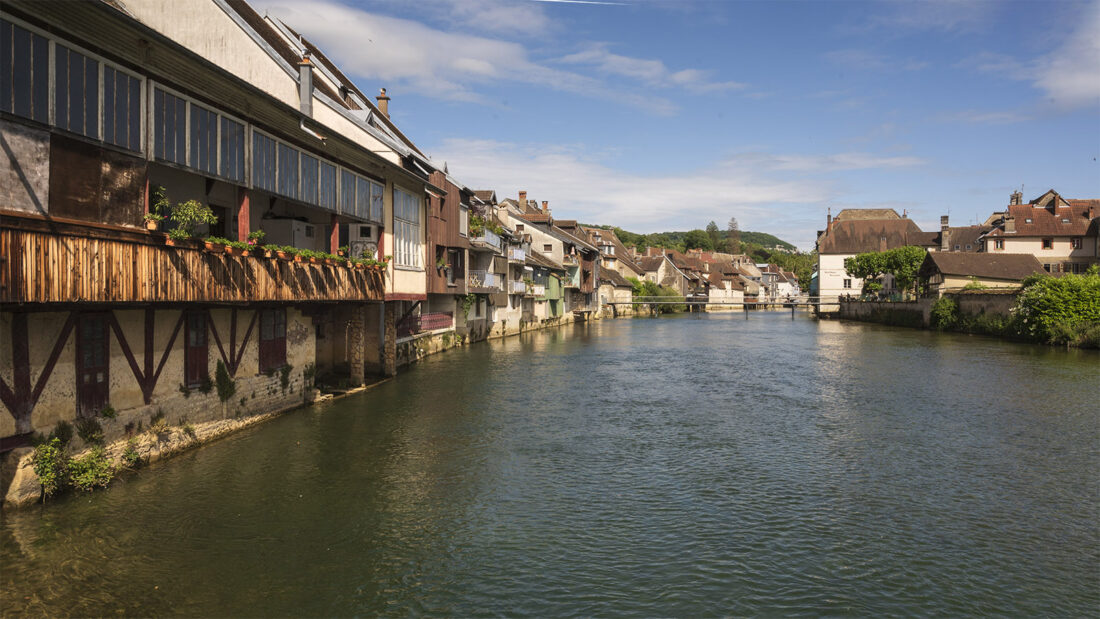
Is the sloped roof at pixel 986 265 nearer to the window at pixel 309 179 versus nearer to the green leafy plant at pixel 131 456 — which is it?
the window at pixel 309 179

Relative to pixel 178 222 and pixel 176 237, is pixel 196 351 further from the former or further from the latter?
pixel 176 237

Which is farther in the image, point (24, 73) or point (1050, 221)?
point (1050, 221)

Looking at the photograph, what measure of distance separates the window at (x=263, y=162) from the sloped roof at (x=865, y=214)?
11255cm

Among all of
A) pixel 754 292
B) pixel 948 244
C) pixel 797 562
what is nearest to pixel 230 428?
pixel 797 562

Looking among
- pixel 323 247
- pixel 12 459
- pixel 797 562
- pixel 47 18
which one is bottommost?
pixel 797 562

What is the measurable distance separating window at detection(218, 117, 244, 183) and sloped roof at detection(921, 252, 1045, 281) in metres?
63.5

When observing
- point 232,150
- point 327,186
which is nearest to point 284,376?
point 327,186

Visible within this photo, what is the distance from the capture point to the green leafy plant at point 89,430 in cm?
1216

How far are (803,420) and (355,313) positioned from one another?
16.0m

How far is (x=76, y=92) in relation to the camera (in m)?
11.3

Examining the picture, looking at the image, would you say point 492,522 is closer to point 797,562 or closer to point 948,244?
point 797,562

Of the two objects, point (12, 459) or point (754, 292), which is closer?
point (12, 459)

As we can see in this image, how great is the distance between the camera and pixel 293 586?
945cm

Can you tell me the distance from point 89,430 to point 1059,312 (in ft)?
165
